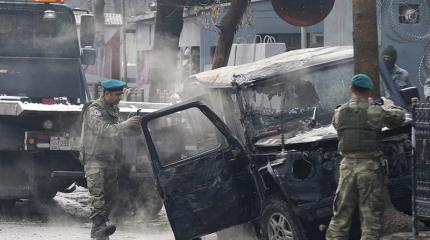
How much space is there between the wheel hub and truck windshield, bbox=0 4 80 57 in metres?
5.81

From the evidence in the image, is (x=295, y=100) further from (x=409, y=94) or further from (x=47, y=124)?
(x=47, y=124)

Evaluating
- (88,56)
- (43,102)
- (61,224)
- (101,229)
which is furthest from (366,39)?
(88,56)

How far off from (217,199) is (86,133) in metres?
1.94

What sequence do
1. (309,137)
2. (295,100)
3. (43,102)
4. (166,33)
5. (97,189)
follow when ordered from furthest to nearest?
(166,33) → (43,102) → (97,189) → (295,100) → (309,137)

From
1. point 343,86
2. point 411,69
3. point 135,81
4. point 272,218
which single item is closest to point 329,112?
point 343,86

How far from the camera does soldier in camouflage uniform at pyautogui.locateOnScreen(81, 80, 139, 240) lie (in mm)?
9086

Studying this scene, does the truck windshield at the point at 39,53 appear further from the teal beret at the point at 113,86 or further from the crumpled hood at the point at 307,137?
the crumpled hood at the point at 307,137

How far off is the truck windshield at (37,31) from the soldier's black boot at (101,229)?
4.01m

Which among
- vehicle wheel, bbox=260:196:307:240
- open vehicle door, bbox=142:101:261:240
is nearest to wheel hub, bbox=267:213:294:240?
vehicle wheel, bbox=260:196:307:240

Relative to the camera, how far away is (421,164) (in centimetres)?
689

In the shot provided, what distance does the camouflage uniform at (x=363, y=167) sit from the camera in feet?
22.7

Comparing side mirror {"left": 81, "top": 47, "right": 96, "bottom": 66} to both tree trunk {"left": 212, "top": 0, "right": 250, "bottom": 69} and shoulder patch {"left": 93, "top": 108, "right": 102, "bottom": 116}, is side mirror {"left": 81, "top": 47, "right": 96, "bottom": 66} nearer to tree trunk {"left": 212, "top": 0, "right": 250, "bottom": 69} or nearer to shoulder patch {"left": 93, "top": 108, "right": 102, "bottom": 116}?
tree trunk {"left": 212, "top": 0, "right": 250, "bottom": 69}

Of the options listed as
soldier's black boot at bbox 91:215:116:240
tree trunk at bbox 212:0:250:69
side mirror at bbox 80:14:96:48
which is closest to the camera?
soldier's black boot at bbox 91:215:116:240

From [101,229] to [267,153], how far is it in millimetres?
2222
